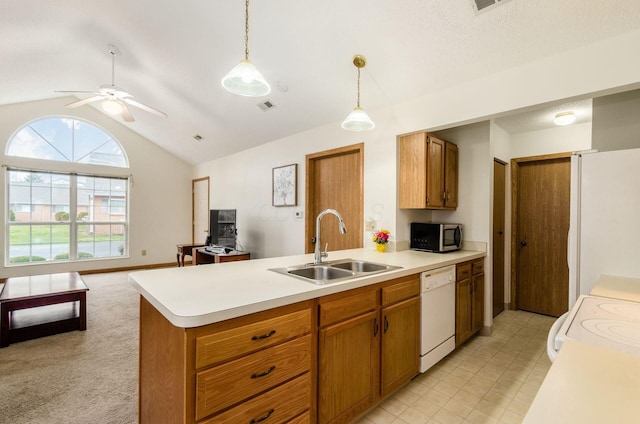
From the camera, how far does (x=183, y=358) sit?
1068 millimetres

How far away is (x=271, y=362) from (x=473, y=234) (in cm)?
274

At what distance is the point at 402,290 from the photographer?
2.00 metres

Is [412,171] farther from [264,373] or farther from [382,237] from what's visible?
[264,373]

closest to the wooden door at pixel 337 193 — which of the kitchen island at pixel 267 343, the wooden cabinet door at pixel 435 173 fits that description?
the wooden cabinet door at pixel 435 173

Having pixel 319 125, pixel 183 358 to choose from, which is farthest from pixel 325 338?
pixel 319 125

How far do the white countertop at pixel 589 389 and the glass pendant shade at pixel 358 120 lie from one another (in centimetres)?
183

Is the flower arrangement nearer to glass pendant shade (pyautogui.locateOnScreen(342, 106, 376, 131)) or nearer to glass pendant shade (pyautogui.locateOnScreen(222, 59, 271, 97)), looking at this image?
glass pendant shade (pyautogui.locateOnScreen(342, 106, 376, 131))

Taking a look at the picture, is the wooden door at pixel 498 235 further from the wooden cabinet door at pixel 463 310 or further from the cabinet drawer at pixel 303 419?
the cabinet drawer at pixel 303 419

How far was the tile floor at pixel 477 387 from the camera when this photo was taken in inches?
72.7

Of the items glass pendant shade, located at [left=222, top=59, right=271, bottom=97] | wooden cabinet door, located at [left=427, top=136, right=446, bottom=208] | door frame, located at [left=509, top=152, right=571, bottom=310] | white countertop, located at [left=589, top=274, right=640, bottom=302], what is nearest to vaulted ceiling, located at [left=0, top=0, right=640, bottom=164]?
wooden cabinet door, located at [left=427, top=136, right=446, bottom=208]

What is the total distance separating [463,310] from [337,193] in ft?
6.24

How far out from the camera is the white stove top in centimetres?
89

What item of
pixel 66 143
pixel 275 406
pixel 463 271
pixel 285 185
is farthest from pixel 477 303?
pixel 66 143

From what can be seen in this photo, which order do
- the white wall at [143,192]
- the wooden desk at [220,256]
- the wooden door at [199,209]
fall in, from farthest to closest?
the wooden door at [199,209] < the white wall at [143,192] < the wooden desk at [220,256]
